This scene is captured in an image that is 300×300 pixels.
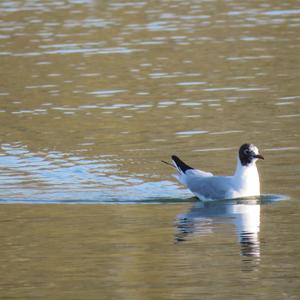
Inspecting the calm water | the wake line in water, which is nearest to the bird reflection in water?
the calm water

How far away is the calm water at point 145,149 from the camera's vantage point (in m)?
13.2

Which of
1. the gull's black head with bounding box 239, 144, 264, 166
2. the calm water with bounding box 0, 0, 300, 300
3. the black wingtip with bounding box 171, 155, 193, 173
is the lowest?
the calm water with bounding box 0, 0, 300, 300

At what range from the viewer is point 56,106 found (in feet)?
84.1

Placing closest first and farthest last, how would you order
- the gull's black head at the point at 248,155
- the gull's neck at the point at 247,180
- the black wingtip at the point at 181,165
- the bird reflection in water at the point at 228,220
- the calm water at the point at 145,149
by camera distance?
the calm water at the point at 145,149
the bird reflection in water at the point at 228,220
the gull's neck at the point at 247,180
the gull's black head at the point at 248,155
the black wingtip at the point at 181,165

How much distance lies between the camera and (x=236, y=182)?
679 inches

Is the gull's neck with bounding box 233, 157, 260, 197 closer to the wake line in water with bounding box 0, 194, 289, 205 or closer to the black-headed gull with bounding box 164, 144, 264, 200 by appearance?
the black-headed gull with bounding box 164, 144, 264, 200

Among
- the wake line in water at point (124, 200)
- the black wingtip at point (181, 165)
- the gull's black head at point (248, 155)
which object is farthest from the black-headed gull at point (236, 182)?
the black wingtip at point (181, 165)

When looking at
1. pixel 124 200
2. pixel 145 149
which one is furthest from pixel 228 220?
pixel 145 149

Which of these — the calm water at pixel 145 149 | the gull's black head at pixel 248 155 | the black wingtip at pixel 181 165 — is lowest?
the calm water at pixel 145 149

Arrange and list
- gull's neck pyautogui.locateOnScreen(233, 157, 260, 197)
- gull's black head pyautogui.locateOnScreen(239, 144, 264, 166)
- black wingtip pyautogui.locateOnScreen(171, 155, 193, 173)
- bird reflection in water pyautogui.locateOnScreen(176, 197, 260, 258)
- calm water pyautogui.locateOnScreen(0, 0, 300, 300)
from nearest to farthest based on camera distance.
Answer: calm water pyautogui.locateOnScreen(0, 0, 300, 300) → bird reflection in water pyautogui.locateOnScreen(176, 197, 260, 258) → gull's neck pyautogui.locateOnScreen(233, 157, 260, 197) → gull's black head pyautogui.locateOnScreen(239, 144, 264, 166) → black wingtip pyautogui.locateOnScreen(171, 155, 193, 173)

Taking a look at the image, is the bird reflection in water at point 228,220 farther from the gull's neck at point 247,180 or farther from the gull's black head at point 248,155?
the gull's black head at point 248,155

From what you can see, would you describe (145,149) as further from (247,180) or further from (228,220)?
(228,220)

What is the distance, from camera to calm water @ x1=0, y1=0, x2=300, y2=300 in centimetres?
1318

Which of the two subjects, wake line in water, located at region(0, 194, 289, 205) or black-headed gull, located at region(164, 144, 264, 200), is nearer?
black-headed gull, located at region(164, 144, 264, 200)
